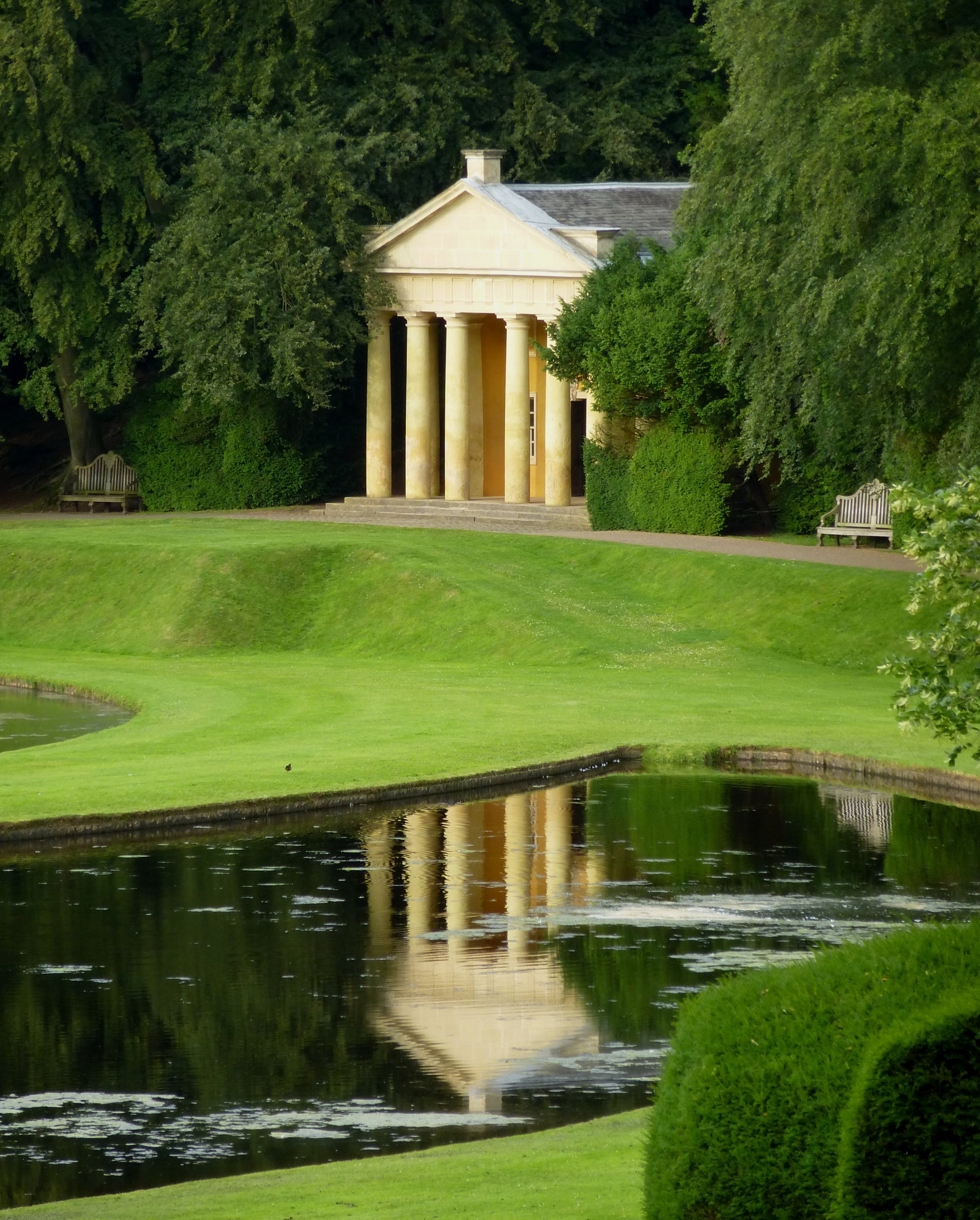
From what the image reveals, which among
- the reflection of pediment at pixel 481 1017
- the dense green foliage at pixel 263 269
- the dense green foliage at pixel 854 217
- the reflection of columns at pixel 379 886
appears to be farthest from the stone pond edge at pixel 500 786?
the dense green foliage at pixel 263 269

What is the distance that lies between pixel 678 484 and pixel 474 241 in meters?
8.06

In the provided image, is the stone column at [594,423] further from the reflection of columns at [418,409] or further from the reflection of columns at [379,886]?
the reflection of columns at [379,886]

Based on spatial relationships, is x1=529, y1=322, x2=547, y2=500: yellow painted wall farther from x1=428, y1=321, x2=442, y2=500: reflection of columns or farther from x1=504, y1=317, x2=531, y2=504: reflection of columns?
x1=428, y1=321, x2=442, y2=500: reflection of columns


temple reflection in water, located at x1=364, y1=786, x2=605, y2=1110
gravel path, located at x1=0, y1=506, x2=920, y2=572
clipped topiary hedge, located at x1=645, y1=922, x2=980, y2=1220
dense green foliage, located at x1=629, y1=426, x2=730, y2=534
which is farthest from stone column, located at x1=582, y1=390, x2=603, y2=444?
clipped topiary hedge, located at x1=645, y1=922, x2=980, y2=1220

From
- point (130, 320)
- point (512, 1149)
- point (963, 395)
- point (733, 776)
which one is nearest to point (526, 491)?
point (130, 320)

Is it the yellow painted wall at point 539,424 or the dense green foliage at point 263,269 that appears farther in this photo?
the yellow painted wall at point 539,424

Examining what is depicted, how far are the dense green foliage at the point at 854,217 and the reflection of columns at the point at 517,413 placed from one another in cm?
1266

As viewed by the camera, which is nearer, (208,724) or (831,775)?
(831,775)

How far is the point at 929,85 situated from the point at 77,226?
23.9 metres

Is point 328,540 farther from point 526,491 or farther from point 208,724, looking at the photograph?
point 208,724

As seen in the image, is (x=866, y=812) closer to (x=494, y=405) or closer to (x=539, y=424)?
(x=539, y=424)

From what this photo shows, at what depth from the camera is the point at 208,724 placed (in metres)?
25.8

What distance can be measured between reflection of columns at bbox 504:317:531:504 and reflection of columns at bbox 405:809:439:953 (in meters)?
23.9

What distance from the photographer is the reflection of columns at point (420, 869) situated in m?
16.9
